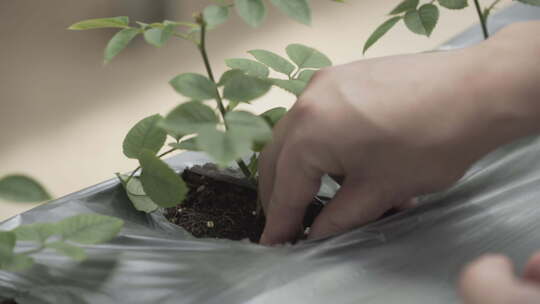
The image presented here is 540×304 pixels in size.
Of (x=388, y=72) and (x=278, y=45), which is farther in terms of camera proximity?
(x=278, y=45)

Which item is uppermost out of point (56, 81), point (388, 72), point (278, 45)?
point (388, 72)

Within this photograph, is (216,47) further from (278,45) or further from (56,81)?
(56,81)

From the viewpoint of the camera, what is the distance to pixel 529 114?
58cm

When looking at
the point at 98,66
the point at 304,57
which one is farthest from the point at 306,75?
the point at 98,66

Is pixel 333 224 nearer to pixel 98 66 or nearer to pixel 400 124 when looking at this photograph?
pixel 400 124

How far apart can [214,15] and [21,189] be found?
213 millimetres

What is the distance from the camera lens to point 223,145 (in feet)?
1.43

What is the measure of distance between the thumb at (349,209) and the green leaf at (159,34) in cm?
22

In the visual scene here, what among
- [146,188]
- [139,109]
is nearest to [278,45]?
[139,109]

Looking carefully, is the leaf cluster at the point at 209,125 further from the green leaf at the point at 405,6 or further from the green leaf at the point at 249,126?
the green leaf at the point at 405,6

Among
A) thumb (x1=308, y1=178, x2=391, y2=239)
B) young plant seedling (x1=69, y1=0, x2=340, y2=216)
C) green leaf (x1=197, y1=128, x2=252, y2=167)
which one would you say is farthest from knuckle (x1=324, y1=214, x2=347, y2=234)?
green leaf (x1=197, y1=128, x2=252, y2=167)

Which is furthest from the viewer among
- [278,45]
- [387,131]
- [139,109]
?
[278,45]

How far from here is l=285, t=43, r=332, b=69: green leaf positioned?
673 millimetres

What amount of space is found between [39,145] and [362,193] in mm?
1132
